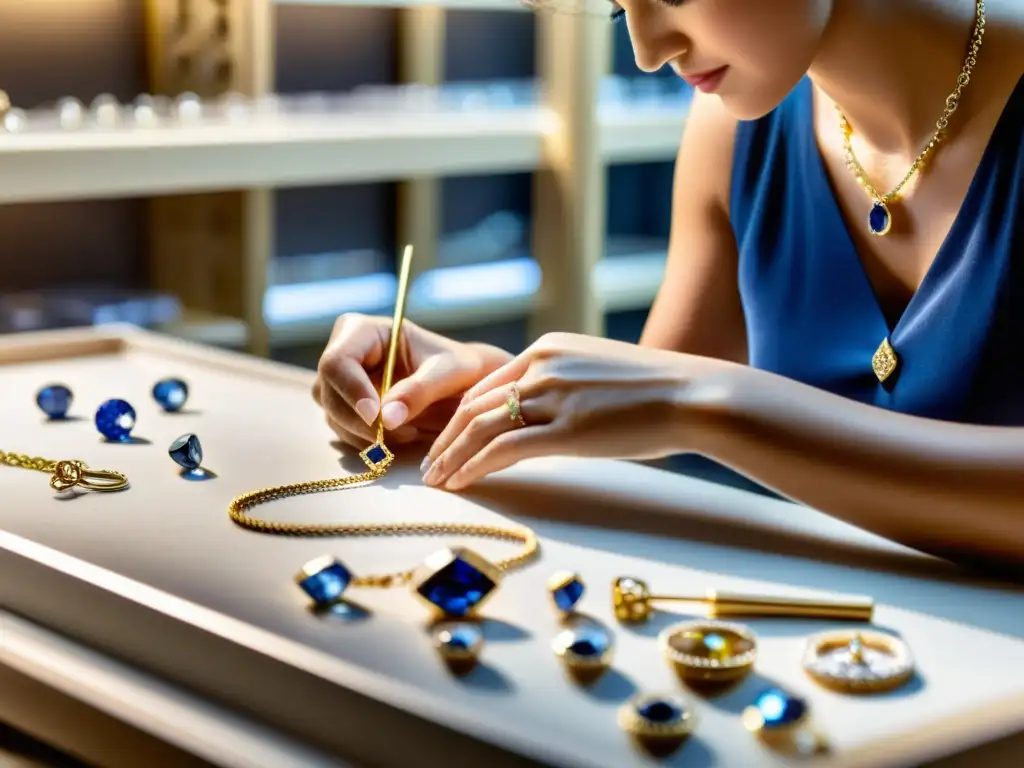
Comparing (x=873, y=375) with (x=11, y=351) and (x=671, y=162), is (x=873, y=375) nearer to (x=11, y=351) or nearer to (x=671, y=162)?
(x=11, y=351)

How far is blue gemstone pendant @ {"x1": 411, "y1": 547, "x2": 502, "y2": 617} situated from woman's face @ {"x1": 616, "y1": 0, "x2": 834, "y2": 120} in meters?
0.38

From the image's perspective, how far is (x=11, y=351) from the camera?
1358 millimetres

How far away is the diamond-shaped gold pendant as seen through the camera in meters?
1.07

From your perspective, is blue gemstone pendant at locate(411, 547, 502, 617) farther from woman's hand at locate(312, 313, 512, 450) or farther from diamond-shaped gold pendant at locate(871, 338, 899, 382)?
diamond-shaped gold pendant at locate(871, 338, 899, 382)

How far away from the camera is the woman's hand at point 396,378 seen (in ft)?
3.41

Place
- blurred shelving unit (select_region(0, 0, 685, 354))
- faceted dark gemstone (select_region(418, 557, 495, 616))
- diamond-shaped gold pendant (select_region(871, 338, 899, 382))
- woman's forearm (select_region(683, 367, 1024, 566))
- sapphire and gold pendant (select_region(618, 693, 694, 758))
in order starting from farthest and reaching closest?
blurred shelving unit (select_region(0, 0, 685, 354)) < diamond-shaped gold pendant (select_region(871, 338, 899, 382)) < woman's forearm (select_region(683, 367, 1024, 566)) < faceted dark gemstone (select_region(418, 557, 495, 616)) < sapphire and gold pendant (select_region(618, 693, 694, 758))

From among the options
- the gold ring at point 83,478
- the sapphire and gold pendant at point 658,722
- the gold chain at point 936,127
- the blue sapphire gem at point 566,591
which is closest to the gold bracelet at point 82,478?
the gold ring at point 83,478

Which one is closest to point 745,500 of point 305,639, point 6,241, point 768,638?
point 768,638

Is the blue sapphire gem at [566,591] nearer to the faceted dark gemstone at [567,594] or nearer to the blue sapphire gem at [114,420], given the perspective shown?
the faceted dark gemstone at [567,594]

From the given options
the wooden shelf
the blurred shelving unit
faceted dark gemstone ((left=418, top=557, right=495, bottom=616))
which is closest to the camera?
faceted dark gemstone ((left=418, top=557, right=495, bottom=616))

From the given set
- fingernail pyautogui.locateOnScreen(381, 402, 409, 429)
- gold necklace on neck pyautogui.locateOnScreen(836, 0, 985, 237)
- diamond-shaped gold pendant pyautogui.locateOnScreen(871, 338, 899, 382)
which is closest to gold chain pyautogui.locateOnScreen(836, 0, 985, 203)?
gold necklace on neck pyautogui.locateOnScreen(836, 0, 985, 237)

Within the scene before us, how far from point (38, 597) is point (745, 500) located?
429 millimetres

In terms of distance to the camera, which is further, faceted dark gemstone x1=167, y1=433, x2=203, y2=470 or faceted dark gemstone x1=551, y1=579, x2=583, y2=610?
faceted dark gemstone x1=167, y1=433, x2=203, y2=470

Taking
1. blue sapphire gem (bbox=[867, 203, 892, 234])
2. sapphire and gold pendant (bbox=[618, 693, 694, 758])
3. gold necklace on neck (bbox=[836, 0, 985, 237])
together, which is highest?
gold necklace on neck (bbox=[836, 0, 985, 237])
